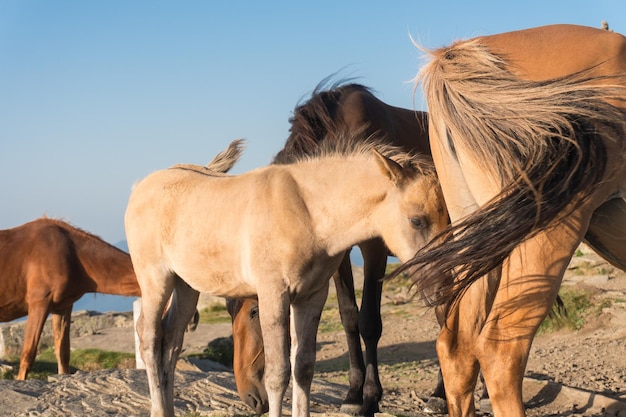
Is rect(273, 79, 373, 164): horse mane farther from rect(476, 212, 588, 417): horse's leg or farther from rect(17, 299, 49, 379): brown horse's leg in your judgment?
rect(17, 299, 49, 379): brown horse's leg

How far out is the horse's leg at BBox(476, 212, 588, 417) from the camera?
11.1 ft

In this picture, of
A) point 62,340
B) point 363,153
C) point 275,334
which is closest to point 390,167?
point 363,153

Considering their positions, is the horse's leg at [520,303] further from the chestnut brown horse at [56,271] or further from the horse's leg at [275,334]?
the chestnut brown horse at [56,271]

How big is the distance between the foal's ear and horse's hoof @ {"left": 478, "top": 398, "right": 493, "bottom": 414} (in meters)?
2.47

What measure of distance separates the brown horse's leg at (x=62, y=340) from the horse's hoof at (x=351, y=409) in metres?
4.77

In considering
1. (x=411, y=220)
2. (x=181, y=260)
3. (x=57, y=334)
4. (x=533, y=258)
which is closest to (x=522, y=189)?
(x=533, y=258)

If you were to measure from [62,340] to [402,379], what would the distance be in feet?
13.7

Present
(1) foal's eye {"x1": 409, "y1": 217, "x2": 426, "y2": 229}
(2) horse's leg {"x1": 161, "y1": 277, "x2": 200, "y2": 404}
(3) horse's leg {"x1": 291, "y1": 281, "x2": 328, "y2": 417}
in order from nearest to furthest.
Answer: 1. (1) foal's eye {"x1": 409, "y1": 217, "x2": 426, "y2": 229}
2. (3) horse's leg {"x1": 291, "y1": 281, "x2": 328, "y2": 417}
3. (2) horse's leg {"x1": 161, "y1": 277, "x2": 200, "y2": 404}

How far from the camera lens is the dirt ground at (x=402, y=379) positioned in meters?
5.81

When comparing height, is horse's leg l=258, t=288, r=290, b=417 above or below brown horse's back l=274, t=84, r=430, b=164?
below

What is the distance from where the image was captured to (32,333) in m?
9.16

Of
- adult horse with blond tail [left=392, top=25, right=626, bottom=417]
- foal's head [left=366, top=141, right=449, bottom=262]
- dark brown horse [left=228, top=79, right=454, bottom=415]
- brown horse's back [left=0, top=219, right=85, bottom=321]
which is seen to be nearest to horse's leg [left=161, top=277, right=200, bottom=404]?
dark brown horse [left=228, top=79, right=454, bottom=415]

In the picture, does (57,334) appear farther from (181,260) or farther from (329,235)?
(329,235)

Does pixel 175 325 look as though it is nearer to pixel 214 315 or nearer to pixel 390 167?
pixel 390 167
